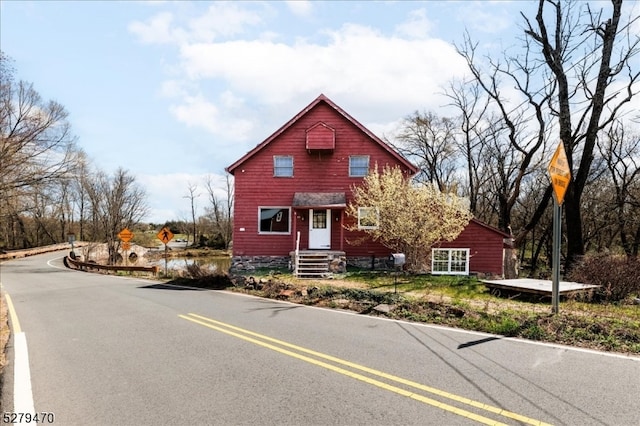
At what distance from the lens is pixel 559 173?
827 centimetres

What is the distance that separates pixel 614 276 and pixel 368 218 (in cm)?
949

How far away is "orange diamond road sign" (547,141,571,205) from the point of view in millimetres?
8070

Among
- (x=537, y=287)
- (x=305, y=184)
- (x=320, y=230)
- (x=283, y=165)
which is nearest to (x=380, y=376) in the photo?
(x=537, y=287)

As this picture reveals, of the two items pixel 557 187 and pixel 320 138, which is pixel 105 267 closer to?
pixel 320 138

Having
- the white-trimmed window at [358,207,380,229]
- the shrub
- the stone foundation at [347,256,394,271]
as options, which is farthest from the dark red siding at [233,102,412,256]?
the shrub

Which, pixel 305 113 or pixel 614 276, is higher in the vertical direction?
pixel 305 113

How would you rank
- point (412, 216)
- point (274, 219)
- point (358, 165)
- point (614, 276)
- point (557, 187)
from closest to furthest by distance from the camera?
point (557, 187), point (614, 276), point (412, 216), point (274, 219), point (358, 165)

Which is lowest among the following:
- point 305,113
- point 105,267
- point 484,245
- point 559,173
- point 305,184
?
point 105,267

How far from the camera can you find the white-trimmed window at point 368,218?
62.2 feet

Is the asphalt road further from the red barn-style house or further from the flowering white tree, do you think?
the red barn-style house

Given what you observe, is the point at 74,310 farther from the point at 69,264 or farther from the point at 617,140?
the point at 617,140

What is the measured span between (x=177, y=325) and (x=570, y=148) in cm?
1792

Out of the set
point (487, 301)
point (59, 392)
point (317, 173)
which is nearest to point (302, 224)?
point (317, 173)

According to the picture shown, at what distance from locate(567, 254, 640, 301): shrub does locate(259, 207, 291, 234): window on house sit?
13318mm
